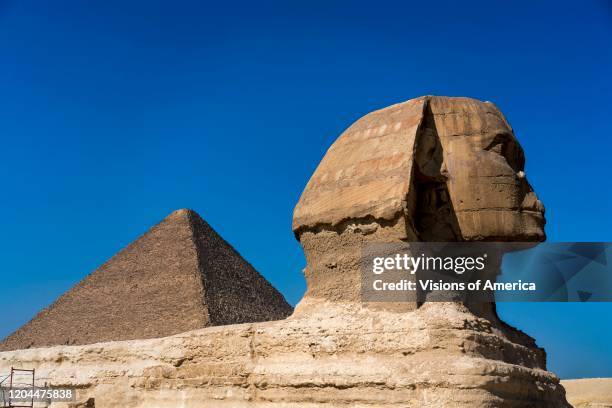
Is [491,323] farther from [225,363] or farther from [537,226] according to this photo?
[225,363]

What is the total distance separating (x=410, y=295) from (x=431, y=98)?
5.26 feet

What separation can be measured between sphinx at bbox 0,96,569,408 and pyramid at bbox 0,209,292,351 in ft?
202

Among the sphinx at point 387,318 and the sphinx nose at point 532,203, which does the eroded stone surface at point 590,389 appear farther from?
the sphinx at point 387,318

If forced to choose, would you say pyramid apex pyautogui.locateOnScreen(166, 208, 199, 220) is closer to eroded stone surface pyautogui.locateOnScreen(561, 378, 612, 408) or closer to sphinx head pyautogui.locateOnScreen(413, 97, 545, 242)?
eroded stone surface pyautogui.locateOnScreen(561, 378, 612, 408)

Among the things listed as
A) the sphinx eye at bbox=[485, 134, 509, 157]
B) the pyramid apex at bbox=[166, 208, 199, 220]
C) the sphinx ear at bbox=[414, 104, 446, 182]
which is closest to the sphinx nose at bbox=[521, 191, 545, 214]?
the sphinx eye at bbox=[485, 134, 509, 157]

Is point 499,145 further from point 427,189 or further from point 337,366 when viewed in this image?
point 337,366

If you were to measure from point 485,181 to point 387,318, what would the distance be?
4.14ft

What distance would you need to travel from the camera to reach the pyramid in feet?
229

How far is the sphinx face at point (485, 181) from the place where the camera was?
5.83 m

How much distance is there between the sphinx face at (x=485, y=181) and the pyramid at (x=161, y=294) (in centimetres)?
6231

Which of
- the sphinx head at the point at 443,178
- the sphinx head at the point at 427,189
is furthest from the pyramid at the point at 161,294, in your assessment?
the sphinx head at the point at 443,178

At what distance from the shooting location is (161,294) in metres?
72.1

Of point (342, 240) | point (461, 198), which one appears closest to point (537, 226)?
point (461, 198)

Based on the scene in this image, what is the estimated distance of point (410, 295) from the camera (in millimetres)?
5527
